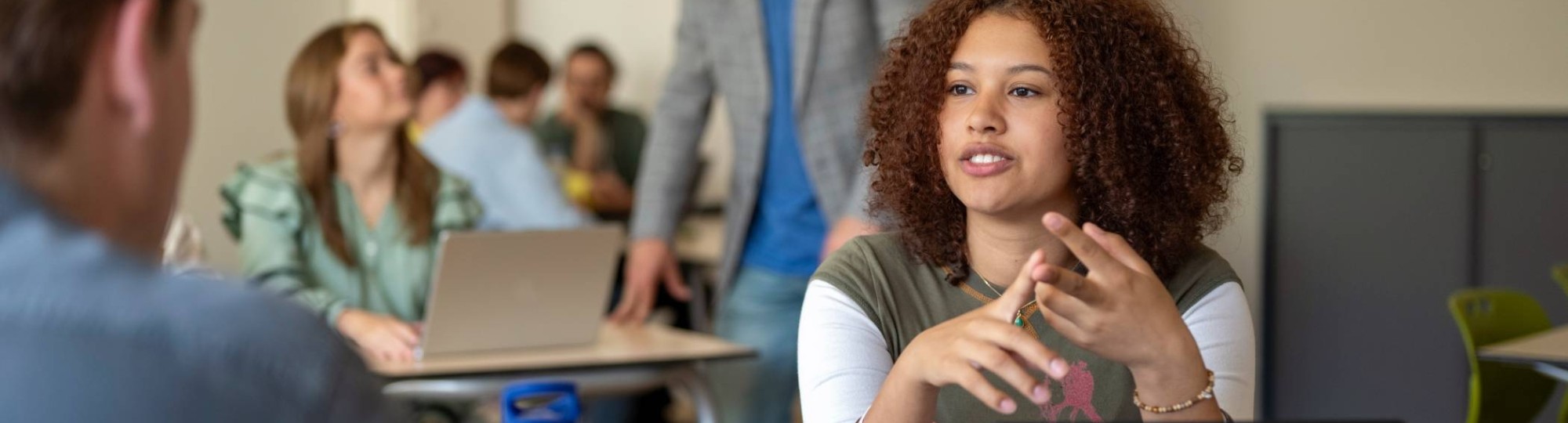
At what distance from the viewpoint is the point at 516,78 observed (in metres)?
6.26

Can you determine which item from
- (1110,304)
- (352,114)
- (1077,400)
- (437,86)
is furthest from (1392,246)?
(1110,304)

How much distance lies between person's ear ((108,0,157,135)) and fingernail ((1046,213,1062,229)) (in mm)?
549

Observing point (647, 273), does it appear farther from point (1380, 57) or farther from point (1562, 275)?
point (1380, 57)

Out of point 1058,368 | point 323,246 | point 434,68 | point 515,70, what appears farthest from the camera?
point 515,70

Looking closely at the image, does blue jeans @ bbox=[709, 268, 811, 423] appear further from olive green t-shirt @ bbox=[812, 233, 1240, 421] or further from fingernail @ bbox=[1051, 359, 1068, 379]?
fingernail @ bbox=[1051, 359, 1068, 379]

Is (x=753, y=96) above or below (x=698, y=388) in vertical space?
above

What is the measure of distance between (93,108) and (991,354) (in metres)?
0.57

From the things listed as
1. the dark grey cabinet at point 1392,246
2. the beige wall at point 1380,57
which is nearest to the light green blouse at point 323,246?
the beige wall at point 1380,57

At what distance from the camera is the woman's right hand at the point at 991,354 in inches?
39.2

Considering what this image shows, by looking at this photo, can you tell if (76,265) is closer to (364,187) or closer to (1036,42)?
(1036,42)

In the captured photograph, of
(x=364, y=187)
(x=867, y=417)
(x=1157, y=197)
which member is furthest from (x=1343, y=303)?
(x=867, y=417)

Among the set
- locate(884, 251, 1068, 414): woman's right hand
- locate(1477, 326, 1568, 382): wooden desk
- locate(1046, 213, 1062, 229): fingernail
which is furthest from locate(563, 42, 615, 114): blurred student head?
locate(1046, 213, 1062, 229): fingernail

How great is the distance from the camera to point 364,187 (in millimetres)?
3211

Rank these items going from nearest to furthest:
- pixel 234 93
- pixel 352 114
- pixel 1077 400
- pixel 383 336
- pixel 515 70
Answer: pixel 1077 400, pixel 383 336, pixel 352 114, pixel 515 70, pixel 234 93
